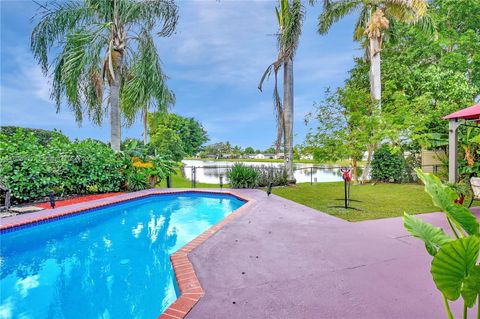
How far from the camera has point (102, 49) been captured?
955 cm

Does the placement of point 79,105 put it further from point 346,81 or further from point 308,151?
point 346,81

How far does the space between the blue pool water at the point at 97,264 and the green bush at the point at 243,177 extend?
3366 mm

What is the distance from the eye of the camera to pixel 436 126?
12.2m

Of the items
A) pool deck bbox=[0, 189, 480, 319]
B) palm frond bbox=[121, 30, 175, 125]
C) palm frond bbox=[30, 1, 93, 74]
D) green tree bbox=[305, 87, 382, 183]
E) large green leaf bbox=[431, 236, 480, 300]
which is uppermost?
palm frond bbox=[30, 1, 93, 74]

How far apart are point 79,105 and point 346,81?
15.0 meters

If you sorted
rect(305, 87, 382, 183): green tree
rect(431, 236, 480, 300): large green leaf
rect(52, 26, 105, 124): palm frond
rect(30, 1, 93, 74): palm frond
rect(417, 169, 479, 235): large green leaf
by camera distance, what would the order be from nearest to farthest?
rect(431, 236, 480, 300): large green leaf
rect(417, 169, 479, 235): large green leaf
rect(52, 26, 105, 124): palm frond
rect(30, 1, 93, 74): palm frond
rect(305, 87, 382, 183): green tree

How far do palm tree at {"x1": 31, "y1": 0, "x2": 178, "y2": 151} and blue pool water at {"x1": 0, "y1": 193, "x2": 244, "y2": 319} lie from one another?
503cm

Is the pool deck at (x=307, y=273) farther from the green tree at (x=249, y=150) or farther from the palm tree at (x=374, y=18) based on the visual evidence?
the green tree at (x=249, y=150)

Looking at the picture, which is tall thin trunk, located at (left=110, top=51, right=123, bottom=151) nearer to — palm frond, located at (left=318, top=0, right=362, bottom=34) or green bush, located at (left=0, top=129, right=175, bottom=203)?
green bush, located at (left=0, top=129, right=175, bottom=203)

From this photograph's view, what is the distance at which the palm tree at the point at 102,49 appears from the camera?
9039mm

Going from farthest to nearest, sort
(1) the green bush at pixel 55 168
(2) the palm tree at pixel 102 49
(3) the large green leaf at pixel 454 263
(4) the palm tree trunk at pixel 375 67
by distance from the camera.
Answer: (4) the palm tree trunk at pixel 375 67, (2) the palm tree at pixel 102 49, (1) the green bush at pixel 55 168, (3) the large green leaf at pixel 454 263

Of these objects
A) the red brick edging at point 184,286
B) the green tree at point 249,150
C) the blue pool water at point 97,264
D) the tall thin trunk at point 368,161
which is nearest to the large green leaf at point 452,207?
the red brick edging at point 184,286

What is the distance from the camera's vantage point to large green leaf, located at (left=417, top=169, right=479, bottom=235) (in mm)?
1417

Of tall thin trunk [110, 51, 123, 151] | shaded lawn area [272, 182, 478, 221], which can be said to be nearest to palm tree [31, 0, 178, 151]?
tall thin trunk [110, 51, 123, 151]
